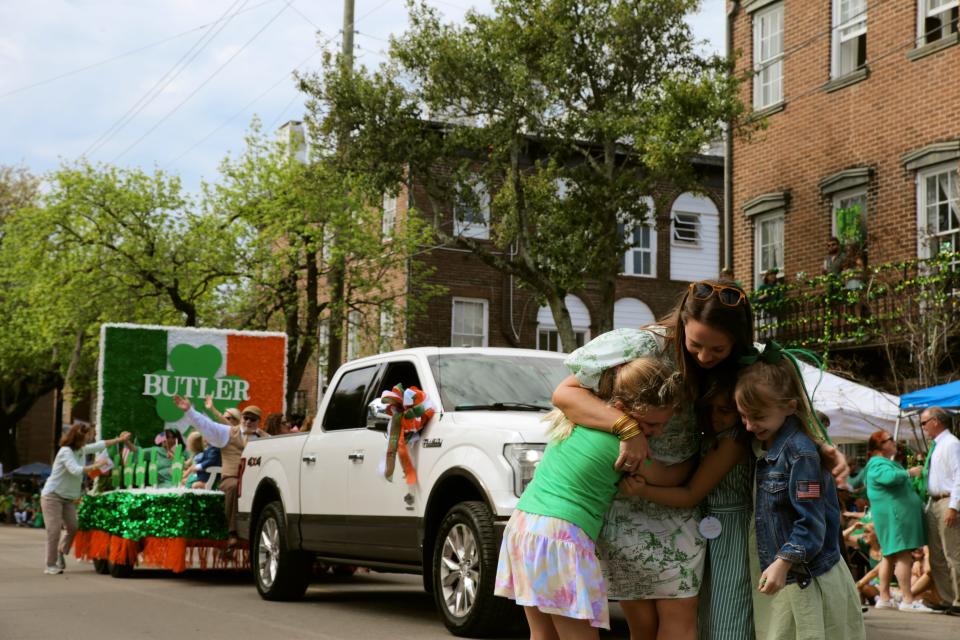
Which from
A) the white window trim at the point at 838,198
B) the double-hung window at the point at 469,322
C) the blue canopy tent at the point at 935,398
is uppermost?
the white window trim at the point at 838,198

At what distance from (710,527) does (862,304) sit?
57.5 ft

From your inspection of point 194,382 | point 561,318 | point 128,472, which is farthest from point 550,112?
point 128,472

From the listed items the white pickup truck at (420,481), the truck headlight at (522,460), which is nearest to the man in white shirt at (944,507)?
the white pickup truck at (420,481)

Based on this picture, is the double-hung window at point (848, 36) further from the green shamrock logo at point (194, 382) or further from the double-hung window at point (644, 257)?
the double-hung window at point (644, 257)

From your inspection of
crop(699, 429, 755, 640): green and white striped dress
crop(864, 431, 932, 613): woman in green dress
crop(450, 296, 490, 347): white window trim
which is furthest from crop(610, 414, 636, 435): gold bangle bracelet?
crop(450, 296, 490, 347): white window trim

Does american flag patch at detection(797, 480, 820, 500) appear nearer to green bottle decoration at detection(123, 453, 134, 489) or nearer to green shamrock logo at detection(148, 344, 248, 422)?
green bottle decoration at detection(123, 453, 134, 489)

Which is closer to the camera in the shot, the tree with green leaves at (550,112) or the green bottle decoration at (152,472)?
the green bottle decoration at (152,472)

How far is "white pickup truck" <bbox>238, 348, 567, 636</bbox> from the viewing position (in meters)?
8.88

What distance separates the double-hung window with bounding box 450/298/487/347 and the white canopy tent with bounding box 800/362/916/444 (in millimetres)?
20219

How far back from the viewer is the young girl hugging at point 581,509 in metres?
4.19

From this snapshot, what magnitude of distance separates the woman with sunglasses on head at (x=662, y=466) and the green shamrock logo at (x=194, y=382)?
14033 mm

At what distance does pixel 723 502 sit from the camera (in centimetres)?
429

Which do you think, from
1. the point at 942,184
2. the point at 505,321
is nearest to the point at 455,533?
the point at 942,184

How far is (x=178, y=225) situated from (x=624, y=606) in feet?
96.1
